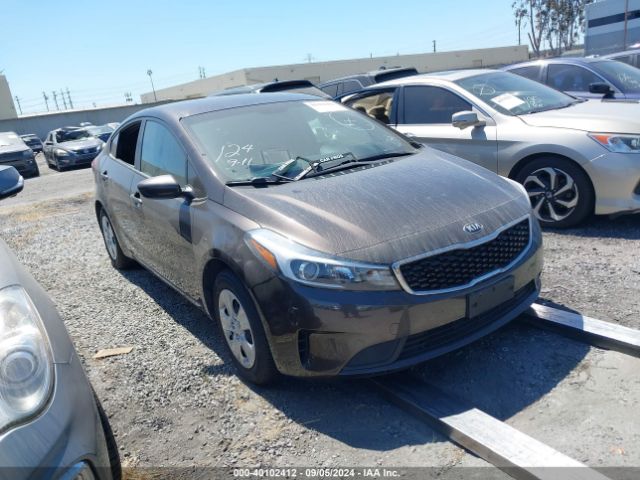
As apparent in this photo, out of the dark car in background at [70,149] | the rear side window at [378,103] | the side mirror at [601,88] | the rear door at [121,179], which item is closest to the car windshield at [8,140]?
the dark car in background at [70,149]

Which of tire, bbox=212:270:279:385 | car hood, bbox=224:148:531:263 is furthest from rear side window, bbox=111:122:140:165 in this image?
tire, bbox=212:270:279:385

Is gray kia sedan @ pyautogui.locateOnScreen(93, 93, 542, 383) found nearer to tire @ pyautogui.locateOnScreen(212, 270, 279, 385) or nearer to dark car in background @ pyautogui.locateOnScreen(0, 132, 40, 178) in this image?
tire @ pyautogui.locateOnScreen(212, 270, 279, 385)

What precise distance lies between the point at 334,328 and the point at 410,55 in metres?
65.8

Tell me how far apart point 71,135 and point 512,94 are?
1903cm

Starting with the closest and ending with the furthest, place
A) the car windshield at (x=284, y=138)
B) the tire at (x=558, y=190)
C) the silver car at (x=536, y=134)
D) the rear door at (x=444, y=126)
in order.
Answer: the car windshield at (x=284, y=138)
the silver car at (x=536, y=134)
the tire at (x=558, y=190)
the rear door at (x=444, y=126)

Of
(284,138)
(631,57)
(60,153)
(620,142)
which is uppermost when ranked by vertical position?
(284,138)

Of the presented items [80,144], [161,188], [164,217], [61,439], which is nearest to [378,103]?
[164,217]

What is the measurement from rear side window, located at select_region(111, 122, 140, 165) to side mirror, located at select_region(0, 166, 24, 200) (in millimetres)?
1349

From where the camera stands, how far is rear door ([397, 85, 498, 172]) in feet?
18.7

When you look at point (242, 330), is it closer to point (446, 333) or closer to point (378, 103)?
point (446, 333)

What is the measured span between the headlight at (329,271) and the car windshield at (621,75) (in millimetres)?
6931

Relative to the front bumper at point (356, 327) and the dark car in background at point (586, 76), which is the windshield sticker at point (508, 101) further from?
the front bumper at point (356, 327)

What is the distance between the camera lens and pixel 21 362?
176 cm

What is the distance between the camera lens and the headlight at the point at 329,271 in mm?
2582
